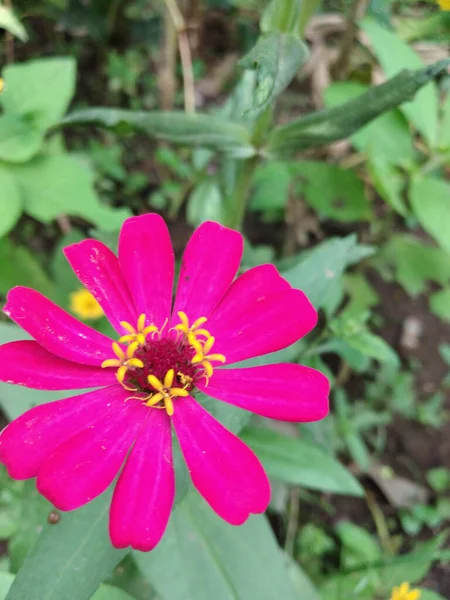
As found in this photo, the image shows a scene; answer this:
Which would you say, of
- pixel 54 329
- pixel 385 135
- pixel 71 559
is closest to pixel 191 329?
pixel 54 329

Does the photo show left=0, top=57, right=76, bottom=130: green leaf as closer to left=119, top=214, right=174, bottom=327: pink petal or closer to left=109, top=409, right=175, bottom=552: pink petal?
left=119, top=214, right=174, bottom=327: pink petal

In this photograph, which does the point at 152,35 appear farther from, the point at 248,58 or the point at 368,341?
the point at 368,341

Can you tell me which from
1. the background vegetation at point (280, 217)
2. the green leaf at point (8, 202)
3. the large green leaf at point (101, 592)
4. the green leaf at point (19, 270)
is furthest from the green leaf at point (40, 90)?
Result: the large green leaf at point (101, 592)

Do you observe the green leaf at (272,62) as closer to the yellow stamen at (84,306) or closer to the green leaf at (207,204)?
the green leaf at (207,204)

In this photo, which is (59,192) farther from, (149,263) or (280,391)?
(280,391)

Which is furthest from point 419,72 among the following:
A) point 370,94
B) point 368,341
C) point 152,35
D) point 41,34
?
point 41,34

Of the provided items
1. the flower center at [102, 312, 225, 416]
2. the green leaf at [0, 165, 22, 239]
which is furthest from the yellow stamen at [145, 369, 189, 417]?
the green leaf at [0, 165, 22, 239]
